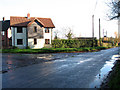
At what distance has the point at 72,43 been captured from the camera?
43469 millimetres

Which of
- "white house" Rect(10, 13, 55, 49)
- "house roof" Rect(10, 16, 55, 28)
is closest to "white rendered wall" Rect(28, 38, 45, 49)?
"white house" Rect(10, 13, 55, 49)

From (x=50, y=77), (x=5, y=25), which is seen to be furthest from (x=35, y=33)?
(x=50, y=77)

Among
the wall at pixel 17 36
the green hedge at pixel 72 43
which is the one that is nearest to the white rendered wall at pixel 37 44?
the wall at pixel 17 36

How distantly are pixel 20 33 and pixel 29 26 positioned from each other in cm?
292

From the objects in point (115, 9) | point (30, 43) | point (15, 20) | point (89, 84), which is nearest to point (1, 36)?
point (15, 20)

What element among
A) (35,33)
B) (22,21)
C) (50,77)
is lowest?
(50,77)

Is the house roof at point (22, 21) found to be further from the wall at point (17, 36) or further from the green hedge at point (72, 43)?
the green hedge at point (72, 43)

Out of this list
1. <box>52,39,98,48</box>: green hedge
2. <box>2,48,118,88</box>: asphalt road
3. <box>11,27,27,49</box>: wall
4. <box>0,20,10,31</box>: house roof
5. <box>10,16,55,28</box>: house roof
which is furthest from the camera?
<box>0,20,10,31</box>: house roof

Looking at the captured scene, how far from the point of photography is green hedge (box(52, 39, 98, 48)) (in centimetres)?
4109

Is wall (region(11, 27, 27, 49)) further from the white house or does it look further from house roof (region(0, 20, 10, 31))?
house roof (region(0, 20, 10, 31))

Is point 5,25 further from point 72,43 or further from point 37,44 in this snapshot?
point 72,43

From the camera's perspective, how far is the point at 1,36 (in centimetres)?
4253

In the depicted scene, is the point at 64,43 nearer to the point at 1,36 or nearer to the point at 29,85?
the point at 1,36

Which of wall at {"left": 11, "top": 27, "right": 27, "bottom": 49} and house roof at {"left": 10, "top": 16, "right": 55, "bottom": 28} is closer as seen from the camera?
house roof at {"left": 10, "top": 16, "right": 55, "bottom": 28}
